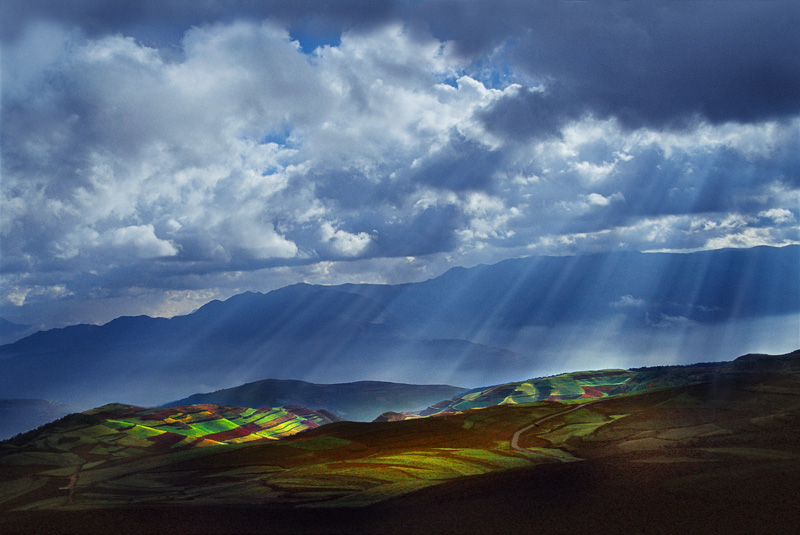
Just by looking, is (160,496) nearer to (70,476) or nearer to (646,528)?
(70,476)

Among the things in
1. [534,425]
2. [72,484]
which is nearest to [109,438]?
[72,484]

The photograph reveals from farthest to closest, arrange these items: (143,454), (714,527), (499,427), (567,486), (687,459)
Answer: (143,454)
(499,427)
(687,459)
(567,486)
(714,527)

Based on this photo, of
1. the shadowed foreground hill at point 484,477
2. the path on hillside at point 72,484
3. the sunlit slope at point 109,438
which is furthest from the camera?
the sunlit slope at point 109,438

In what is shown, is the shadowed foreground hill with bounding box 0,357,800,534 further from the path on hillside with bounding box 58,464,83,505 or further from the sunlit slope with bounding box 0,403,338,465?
the sunlit slope with bounding box 0,403,338,465

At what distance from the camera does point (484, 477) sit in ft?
271

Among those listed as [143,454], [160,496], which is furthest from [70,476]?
[160,496]

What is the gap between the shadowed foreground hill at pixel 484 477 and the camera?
62.8 m

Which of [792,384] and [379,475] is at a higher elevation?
[792,384]

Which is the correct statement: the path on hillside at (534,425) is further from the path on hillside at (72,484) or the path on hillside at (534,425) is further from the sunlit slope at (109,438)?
the sunlit slope at (109,438)

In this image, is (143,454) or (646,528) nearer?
(646,528)

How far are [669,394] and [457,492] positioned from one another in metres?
77.8

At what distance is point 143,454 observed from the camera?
15262cm

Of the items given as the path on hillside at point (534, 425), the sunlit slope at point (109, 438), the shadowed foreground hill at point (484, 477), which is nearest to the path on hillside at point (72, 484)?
the shadowed foreground hill at point (484, 477)

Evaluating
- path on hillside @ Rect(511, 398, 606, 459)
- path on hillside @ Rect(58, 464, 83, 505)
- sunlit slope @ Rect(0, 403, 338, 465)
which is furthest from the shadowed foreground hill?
sunlit slope @ Rect(0, 403, 338, 465)
